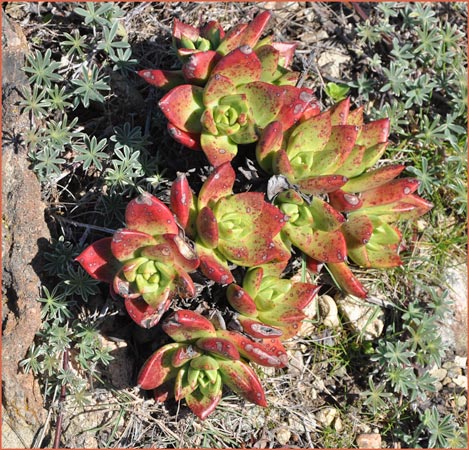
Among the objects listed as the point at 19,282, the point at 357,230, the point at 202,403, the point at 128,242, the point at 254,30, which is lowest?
the point at 202,403

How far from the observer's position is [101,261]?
3.16 m

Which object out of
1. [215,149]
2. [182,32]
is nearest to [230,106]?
[215,149]

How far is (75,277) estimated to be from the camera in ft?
11.6

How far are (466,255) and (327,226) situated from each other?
1.38m

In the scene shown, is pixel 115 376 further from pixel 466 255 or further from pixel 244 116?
pixel 466 255

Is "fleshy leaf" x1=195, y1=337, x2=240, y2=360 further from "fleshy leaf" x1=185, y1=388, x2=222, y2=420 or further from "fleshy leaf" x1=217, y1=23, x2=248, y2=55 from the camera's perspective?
"fleshy leaf" x1=217, y1=23, x2=248, y2=55

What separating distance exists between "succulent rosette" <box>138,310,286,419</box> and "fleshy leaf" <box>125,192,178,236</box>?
39cm

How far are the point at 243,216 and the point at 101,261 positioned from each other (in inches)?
27.6

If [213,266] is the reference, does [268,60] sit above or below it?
above

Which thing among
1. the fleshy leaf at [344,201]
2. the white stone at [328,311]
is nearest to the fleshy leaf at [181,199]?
the fleshy leaf at [344,201]

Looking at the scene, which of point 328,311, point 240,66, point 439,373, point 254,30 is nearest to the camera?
point 240,66

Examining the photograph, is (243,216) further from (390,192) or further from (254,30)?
(254,30)

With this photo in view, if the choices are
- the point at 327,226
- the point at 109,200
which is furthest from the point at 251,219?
the point at 109,200

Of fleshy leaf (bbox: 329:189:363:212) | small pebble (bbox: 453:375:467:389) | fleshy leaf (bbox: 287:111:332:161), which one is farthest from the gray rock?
fleshy leaf (bbox: 287:111:332:161)
